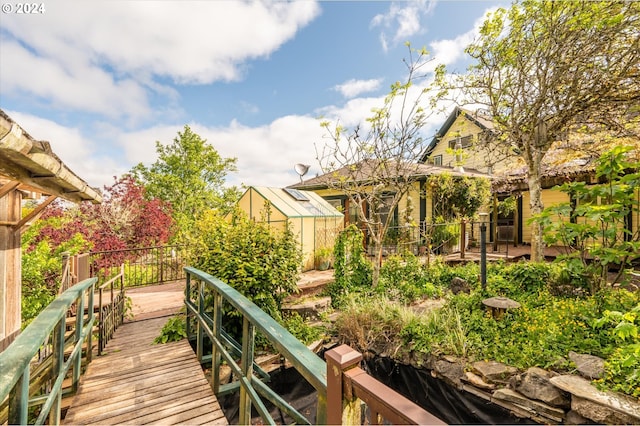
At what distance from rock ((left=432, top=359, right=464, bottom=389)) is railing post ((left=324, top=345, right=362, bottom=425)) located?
383 cm

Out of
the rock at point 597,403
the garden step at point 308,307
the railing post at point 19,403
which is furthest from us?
the garden step at point 308,307

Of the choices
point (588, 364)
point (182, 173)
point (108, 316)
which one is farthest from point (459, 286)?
point (182, 173)

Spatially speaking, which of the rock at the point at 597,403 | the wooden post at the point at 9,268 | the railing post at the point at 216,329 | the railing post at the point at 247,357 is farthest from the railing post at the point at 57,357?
the rock at the point at 597,403

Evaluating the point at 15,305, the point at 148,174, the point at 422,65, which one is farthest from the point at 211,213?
the point at 148,174

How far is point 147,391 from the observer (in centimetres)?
254

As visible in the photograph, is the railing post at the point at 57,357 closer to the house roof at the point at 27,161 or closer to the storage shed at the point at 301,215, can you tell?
the house roof at the point at 27,161

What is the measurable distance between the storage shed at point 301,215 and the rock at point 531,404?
214 inches

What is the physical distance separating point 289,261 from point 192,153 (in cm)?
1574

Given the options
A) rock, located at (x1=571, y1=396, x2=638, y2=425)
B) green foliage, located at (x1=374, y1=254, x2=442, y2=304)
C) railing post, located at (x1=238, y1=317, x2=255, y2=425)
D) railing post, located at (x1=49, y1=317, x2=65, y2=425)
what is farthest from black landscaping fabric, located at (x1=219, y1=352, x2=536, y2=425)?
railing post, located at (x1=49, y1=317, x2=65, y2=425)

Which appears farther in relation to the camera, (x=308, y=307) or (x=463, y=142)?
(x=463, y=142)

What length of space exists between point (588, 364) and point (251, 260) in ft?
15.0

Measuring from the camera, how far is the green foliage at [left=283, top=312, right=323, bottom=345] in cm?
487

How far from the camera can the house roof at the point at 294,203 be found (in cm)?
850

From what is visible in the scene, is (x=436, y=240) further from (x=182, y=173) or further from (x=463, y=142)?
(x=182, y=173)
